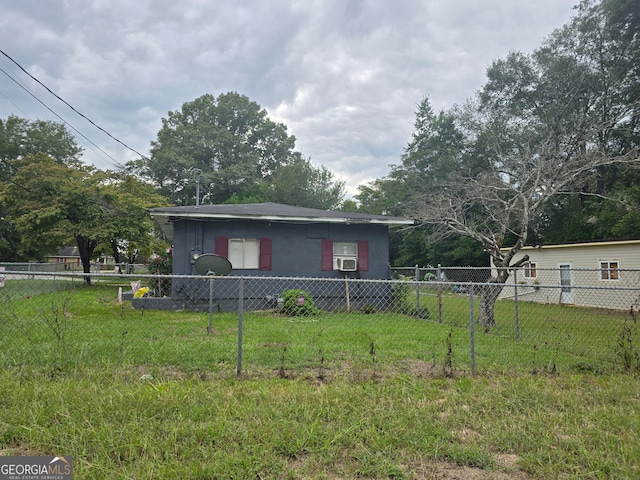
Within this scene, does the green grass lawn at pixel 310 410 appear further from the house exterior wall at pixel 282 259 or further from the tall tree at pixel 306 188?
the tall tree at pixel 306 188

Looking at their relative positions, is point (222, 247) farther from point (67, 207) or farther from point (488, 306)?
point (67, 207)

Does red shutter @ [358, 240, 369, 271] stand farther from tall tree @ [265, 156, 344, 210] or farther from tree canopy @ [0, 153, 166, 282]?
tall tree @ [265, 156, 344, 210]

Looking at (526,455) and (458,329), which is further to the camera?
(458,329)

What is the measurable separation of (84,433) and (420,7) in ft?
32.3

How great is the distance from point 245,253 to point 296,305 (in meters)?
2.59

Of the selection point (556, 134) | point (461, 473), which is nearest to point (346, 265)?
point (461, 473)

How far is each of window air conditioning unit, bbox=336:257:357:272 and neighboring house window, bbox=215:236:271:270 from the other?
6.82 ft

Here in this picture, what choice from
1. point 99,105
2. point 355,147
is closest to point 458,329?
point 99,105

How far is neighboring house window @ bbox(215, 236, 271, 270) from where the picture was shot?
10.6 m

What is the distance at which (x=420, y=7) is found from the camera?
8.64 metres

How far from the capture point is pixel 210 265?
29.8ft

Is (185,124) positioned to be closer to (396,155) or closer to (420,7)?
(396,155)

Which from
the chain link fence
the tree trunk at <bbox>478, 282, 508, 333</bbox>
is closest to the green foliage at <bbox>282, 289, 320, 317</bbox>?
the chain link fence

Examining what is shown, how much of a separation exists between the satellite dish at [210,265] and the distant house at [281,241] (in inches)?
43.3
